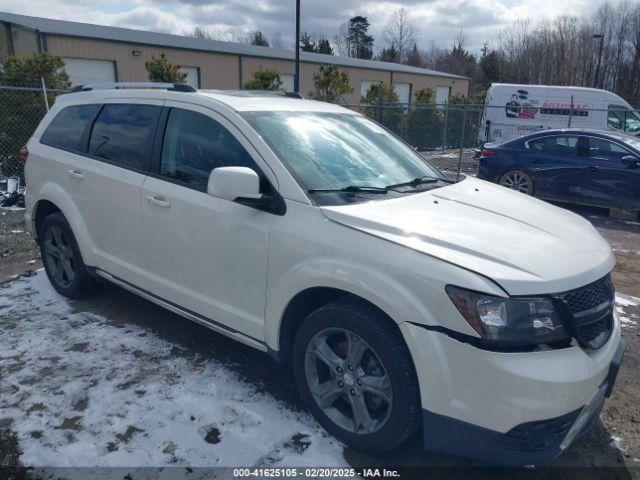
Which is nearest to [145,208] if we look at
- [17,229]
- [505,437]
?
[505,437]

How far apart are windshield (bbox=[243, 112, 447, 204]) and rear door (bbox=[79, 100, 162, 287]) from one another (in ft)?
3.42

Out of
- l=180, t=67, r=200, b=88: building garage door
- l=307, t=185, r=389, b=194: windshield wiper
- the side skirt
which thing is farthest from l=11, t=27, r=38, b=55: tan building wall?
l=307, t=185, r=389, b=194: windshield wiper

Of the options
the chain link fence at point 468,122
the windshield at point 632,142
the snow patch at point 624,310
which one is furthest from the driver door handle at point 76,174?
the windshield at point 632,142

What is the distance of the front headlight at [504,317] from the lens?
2.23 meters

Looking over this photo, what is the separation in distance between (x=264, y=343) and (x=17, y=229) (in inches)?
237

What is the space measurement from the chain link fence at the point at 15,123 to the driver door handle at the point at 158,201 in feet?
27.0

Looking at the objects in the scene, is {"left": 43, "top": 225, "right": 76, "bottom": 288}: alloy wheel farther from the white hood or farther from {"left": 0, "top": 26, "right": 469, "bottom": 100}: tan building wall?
{"left": 0, "top": 26, "right": 469, "bottom": 100}: tan building wall

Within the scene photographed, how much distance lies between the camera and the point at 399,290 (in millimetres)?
2412

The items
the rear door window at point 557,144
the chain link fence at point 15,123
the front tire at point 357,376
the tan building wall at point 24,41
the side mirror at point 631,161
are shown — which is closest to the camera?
the front tire at point 357,376

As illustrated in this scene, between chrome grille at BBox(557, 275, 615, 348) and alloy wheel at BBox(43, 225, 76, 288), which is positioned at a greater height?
chrome grille at BBox(557, 275, 615, 348)

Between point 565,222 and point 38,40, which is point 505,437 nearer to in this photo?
point 565,222

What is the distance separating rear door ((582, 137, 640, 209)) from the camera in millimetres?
8807

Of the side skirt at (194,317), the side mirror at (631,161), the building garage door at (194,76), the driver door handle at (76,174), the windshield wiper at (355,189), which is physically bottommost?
the side skirt at (194,317)

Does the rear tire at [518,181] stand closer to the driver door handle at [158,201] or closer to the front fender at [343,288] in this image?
the driver door handle at [158,201]
